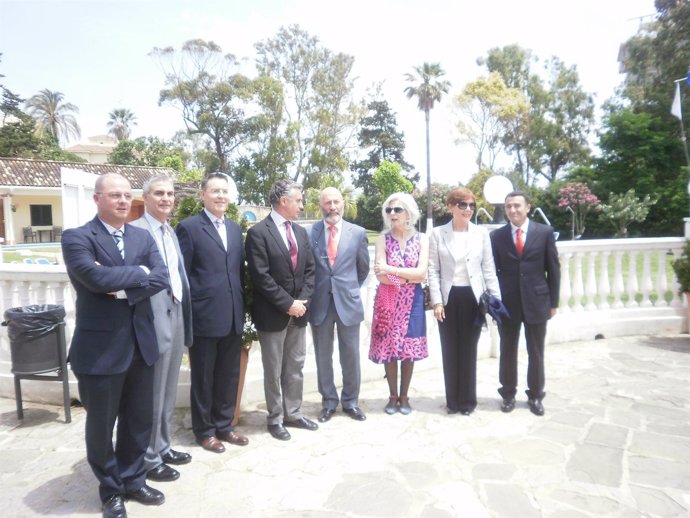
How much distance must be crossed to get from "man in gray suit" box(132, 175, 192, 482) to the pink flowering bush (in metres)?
22.4

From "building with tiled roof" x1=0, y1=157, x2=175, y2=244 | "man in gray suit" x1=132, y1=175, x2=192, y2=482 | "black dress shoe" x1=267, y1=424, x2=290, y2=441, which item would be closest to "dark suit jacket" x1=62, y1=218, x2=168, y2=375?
"man in gray suit" x1=132, y1=175, x2=192, y2=482

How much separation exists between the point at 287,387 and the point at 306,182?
32.0 m

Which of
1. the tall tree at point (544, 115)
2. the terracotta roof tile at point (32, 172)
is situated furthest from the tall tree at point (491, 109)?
the terracotta roof tile at point (32, 172)

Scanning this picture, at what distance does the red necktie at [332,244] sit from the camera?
4121mm

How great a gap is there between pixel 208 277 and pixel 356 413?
1696 millimetres

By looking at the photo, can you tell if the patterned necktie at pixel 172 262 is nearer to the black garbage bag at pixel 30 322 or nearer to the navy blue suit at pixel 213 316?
the navy blue suit at pixel 213 316

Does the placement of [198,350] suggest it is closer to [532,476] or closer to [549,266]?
[532,476]

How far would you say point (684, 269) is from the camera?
20.7ft

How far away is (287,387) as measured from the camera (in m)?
4.03

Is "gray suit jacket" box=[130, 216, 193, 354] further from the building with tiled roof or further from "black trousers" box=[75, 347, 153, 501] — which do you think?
the building with tiled roof

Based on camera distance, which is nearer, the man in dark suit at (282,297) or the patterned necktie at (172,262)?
the patterned necktie at (172,262)

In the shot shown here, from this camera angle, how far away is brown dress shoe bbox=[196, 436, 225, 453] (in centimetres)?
361

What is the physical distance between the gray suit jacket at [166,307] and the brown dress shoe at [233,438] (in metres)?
0.79

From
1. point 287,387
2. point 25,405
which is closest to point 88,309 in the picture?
point 287,387
